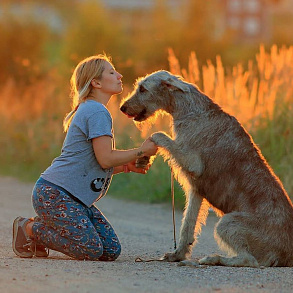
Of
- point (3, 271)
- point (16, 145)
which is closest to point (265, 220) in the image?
point (3, 271)

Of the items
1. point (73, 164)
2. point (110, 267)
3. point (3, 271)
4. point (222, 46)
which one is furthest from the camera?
point (222, 46)

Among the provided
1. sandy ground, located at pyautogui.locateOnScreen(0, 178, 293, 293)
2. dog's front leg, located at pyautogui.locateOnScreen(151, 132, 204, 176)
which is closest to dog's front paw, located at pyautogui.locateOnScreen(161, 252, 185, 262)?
sandy ground, located at pyautogui.locateOnScreen(0, 178, 293, 293)

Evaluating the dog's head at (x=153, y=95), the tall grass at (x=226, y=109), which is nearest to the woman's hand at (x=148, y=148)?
the dog's head at (x=153, y=95)

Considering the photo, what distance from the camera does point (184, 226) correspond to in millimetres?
7074

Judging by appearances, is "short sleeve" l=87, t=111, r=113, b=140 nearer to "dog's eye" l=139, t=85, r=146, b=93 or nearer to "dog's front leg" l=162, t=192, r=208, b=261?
"dog's eye" l=139, t=85, r=146, b=93

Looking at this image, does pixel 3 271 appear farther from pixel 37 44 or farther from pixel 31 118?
pixel 37 44

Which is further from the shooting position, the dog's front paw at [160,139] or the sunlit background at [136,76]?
the sunlit background at [136,76]

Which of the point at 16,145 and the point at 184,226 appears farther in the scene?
the point at 16,145

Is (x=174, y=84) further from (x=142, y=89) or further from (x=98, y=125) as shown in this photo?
(x=98, y=125)

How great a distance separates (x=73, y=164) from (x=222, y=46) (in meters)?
23.3

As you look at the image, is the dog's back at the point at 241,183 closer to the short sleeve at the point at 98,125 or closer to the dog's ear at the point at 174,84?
the dog's ear at the point at 174,84

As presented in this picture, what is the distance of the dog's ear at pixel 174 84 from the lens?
711 centimetres

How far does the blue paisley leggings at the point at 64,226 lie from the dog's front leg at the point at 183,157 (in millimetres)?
924

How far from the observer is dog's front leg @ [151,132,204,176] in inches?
267
